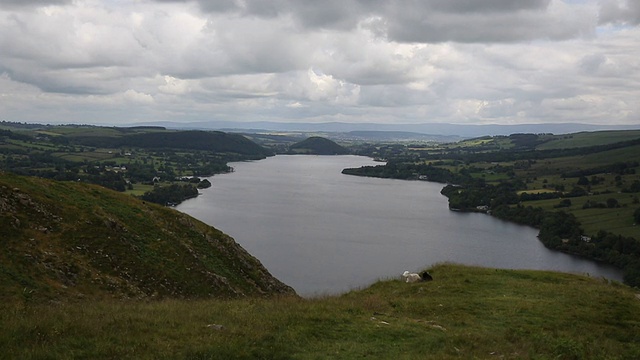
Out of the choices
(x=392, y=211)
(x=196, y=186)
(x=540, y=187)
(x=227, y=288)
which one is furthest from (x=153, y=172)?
(x=227, y=288)

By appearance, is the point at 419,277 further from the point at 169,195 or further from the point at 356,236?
the point at 169,195

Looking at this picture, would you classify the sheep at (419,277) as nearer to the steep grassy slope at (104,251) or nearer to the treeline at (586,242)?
the steep grassy slope at (104,251)

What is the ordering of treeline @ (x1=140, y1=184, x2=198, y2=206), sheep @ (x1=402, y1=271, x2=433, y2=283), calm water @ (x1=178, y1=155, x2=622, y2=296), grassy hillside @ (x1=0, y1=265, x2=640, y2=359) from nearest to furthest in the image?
grassy hillside @ (x1=0, y1=265, x2=640, y2=359), sheep @ (x1=402, y1=271, x2=433, y2=283), calm water @ (x1=178, y1=155, x2=622, y2=296), treeline @ (x1=140, y1=184, x2=198, y2=206)

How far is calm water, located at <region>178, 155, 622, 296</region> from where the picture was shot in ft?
236

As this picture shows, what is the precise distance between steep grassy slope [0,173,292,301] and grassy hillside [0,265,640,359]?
240 inches

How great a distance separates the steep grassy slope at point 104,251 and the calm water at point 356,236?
17166mm

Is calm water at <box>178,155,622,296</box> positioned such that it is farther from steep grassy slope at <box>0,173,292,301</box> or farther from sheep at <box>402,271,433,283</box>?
sheep at <box>402,271,433,283</box>

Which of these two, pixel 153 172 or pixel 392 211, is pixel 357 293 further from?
pixel 153 172

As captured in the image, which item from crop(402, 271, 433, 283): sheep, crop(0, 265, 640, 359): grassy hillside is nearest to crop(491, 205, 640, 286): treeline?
crop(402, 271, 433, 283): sheep

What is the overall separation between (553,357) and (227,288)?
60.6 feet

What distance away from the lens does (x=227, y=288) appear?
89.8 feet

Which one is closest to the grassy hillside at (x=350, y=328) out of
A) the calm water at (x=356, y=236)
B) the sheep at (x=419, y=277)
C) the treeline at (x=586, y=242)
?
the sheep at (x=419, y=277)

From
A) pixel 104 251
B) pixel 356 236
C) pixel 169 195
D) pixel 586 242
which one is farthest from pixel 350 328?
pixel 169 195

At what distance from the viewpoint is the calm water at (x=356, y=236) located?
7181 centimetres
